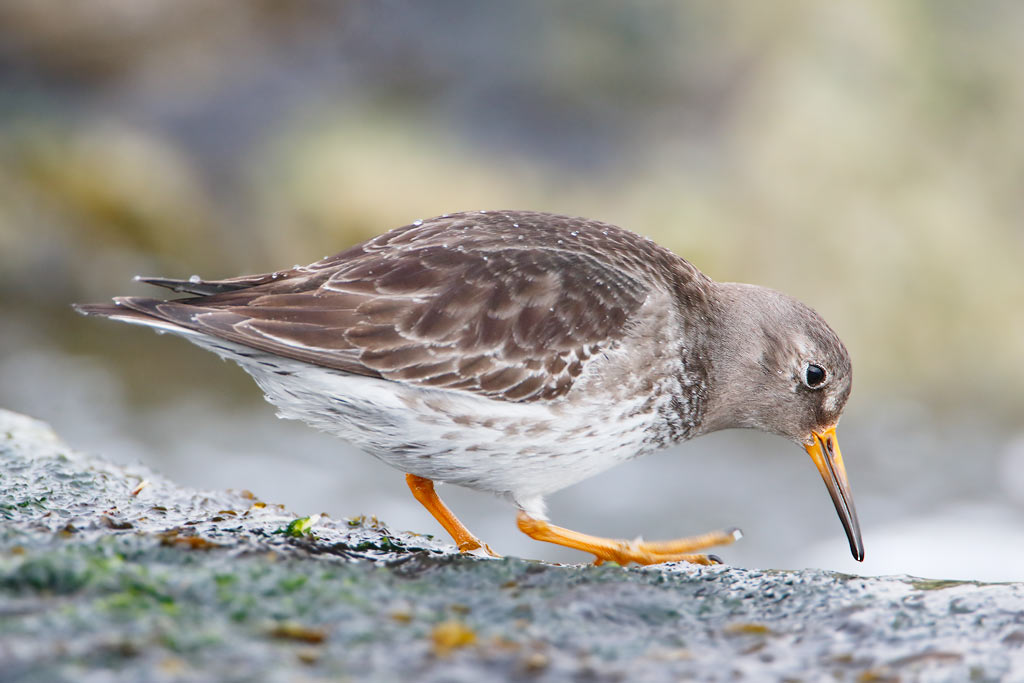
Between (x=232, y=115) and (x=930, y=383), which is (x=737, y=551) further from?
(x=232, y=115)

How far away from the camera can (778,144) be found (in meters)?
13.6

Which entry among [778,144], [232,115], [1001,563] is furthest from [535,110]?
[1001,563]

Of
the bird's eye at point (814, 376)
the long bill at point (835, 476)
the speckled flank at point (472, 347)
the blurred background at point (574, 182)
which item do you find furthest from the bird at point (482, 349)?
the blurred background at point (574, 182)

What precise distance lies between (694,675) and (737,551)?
8.73m

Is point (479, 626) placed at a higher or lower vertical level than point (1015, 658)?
lower

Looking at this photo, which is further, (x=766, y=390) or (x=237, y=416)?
(x=237, y=416)

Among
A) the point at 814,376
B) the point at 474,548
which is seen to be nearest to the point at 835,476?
the point at 814,376

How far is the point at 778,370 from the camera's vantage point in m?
5.58

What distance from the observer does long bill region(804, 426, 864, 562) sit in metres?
5.75

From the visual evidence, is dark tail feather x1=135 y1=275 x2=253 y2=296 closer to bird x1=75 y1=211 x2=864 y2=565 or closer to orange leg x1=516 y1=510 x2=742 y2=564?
bird x1=75 y1=211 x2=864 y2=565

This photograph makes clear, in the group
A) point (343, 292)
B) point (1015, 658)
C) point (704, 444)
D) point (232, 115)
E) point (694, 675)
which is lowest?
point (694, 675)

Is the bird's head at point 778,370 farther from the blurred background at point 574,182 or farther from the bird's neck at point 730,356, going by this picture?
the blurred background at point 574,182

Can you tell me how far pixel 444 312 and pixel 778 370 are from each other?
1937 mm

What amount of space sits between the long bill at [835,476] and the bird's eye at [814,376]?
13.8 inches
